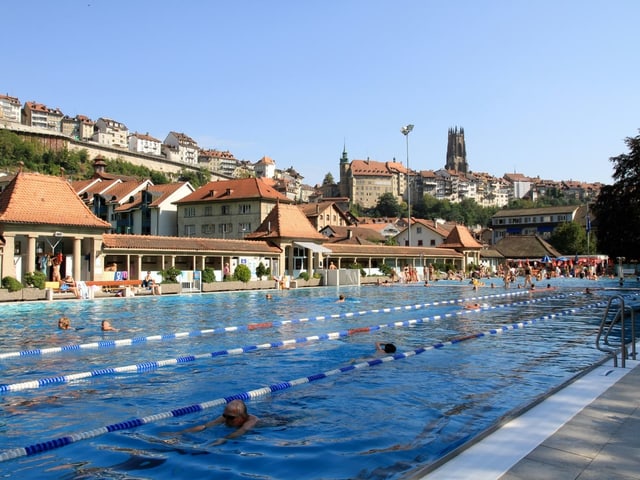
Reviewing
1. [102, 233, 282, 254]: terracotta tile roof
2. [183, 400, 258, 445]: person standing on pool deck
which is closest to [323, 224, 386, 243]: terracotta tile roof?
[102, 233, 282, 254]: terracotta tile roof

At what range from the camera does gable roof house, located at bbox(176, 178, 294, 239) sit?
67250mm

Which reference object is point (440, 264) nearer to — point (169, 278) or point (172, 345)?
point (169, 278)

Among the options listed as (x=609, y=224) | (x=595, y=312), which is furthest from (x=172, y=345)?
(x=609, y=224)

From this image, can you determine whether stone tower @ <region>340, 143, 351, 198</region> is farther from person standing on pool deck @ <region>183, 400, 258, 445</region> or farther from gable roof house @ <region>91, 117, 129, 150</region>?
person standing on pool deck @ <region>183, 400, 258, 445</region>

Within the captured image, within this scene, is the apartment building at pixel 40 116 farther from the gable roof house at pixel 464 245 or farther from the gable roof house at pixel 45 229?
the gable roof house at pixel 45 229

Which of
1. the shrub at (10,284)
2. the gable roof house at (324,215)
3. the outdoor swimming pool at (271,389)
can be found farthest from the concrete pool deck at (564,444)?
the gable roof house at (324,215)

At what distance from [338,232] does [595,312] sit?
63612 mm

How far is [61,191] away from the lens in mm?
37562

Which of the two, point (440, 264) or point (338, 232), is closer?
point (440, 264)

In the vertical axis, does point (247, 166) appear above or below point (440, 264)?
above

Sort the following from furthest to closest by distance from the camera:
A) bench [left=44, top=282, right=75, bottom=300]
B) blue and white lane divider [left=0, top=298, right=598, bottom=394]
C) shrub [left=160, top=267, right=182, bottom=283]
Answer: shrub [left=160, top=267, right=182, bottom=283] < bench [left=44, top=282, right=75, bottom=300] < blue and white lane divider [left=0, top=298, right=598, bottom=394]

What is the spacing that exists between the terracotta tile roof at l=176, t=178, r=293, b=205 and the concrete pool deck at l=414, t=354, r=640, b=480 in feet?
198

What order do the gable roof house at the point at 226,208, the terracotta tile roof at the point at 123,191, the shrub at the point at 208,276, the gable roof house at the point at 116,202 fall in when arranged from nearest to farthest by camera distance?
the shrub at the point at 208,276, the gable roof house at the point at 226,208, the gable roof house at the point at 116,202, the terracotta tile roof at the point at 123,191

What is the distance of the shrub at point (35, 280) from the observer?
30656mm
